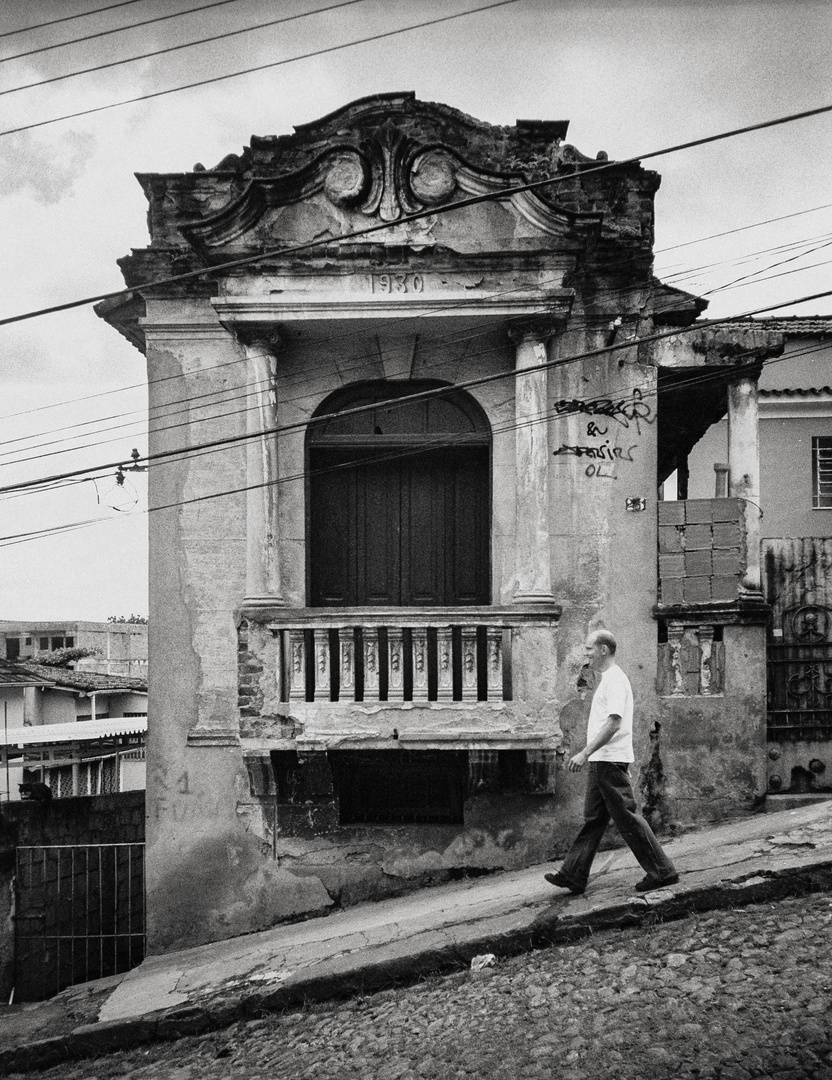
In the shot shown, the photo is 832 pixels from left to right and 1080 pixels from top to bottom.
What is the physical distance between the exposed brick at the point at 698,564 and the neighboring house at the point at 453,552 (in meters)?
0.02

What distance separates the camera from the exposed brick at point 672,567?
9531 millimetres

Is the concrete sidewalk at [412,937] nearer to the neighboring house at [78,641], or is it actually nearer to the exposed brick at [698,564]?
the exposed brick at [698,564]

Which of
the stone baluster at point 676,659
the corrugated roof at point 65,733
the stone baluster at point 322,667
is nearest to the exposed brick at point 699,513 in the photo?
the stone baluster at point 676,659

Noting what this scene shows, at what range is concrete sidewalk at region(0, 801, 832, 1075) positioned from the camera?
6.56 m

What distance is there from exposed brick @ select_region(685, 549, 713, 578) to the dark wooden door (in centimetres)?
193

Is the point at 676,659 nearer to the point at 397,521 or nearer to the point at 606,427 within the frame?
the point at 606,427

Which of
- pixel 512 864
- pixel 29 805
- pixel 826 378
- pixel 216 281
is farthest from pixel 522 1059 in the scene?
pixel 826 378

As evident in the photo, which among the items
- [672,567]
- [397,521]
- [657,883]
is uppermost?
[397,521]

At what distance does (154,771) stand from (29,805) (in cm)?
317

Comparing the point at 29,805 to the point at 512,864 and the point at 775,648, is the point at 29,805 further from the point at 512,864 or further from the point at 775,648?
the point at 775,648

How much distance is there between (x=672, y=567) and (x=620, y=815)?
336 cm

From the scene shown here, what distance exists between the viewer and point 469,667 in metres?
8.99

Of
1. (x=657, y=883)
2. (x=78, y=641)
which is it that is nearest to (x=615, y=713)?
(x=657, y=883)

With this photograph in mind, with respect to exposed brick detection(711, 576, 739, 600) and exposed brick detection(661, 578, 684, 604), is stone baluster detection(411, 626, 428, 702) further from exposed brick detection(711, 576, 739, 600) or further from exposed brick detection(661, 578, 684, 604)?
exposed brick detection(711, 576, 739, 600)
